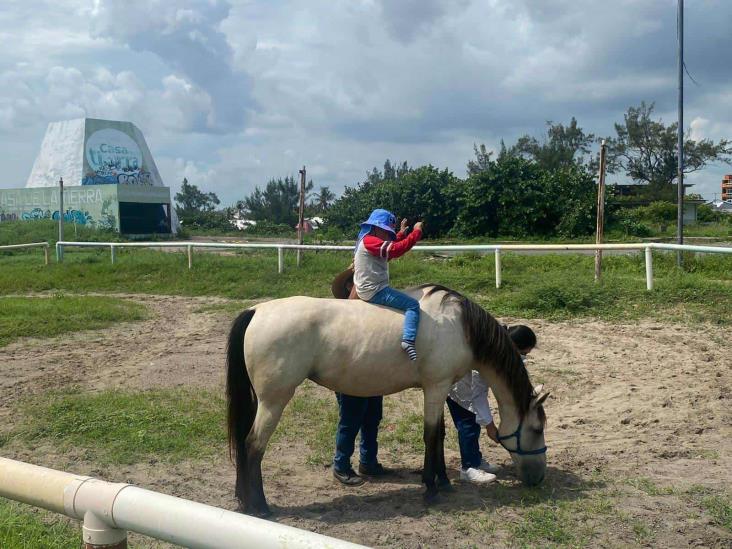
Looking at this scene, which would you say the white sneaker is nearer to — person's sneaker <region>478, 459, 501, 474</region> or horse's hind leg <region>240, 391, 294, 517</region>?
person's sneaker <region>478, 459, 501, 474</region>

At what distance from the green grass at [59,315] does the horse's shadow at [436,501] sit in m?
7.11

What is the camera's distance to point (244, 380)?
189 inches

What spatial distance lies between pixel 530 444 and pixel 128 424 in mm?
3519

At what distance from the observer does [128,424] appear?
6199 mm

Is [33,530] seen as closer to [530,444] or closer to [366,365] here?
[366,365]

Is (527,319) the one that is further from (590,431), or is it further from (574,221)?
(574,221)

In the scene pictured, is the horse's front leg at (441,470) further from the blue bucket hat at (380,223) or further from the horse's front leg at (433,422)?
the blue bucket hat at (380,223)

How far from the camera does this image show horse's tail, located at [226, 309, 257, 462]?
4.70 meters

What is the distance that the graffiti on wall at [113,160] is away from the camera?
3875 centimetres

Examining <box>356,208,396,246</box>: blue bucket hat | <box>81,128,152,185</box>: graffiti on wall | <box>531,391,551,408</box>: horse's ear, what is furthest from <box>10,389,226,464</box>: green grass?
<box>81,128,152,185</box>: graffiti on wall

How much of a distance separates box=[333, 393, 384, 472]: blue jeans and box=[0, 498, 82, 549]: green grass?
1.86 metres

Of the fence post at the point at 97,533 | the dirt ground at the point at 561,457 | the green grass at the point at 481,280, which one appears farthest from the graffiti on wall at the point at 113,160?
the fence post at the point at 97,533

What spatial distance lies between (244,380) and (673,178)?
2140 inches

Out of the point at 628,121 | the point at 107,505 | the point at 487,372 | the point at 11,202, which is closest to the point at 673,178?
the point at 628,121
